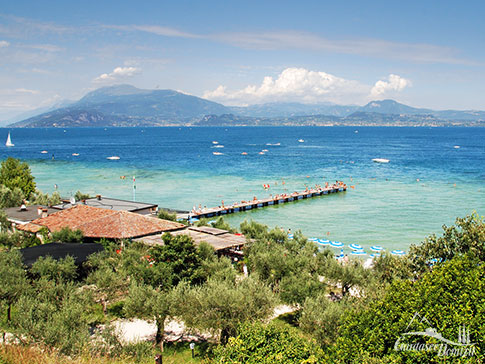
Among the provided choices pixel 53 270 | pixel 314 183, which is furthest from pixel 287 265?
pixel 314 183

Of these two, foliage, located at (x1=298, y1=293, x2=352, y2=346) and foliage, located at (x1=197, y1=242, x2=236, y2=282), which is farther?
foliage, located at (x1=197, y1=242, x2=236, y2=282)

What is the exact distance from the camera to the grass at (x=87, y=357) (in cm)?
1066

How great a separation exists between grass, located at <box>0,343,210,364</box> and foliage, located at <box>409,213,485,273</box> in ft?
40.8

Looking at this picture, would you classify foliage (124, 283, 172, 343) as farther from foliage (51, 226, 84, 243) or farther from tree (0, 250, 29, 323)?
foliage (51, 226, 84, 243)

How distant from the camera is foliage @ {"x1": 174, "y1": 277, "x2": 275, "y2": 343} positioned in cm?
1647

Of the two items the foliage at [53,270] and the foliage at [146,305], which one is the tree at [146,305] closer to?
the foliage at [146,305]

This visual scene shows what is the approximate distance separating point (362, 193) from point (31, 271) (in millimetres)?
55840

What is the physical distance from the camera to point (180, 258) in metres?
22.5

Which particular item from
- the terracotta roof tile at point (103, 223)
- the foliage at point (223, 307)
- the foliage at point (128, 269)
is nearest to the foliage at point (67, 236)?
the terracotta roof tile at point (103, 223)

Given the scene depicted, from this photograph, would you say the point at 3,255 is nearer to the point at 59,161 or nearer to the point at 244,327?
the point at 244,327

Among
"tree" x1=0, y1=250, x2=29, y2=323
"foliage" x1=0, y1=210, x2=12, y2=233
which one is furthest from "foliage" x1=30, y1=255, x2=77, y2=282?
"foliage" x1=0, y1=210, x2=12, y2=233

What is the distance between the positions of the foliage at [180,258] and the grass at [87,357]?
4.32 metres

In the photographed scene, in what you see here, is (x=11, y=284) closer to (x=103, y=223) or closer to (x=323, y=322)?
(x=103, y=223)

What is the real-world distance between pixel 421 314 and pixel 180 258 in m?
13.3
